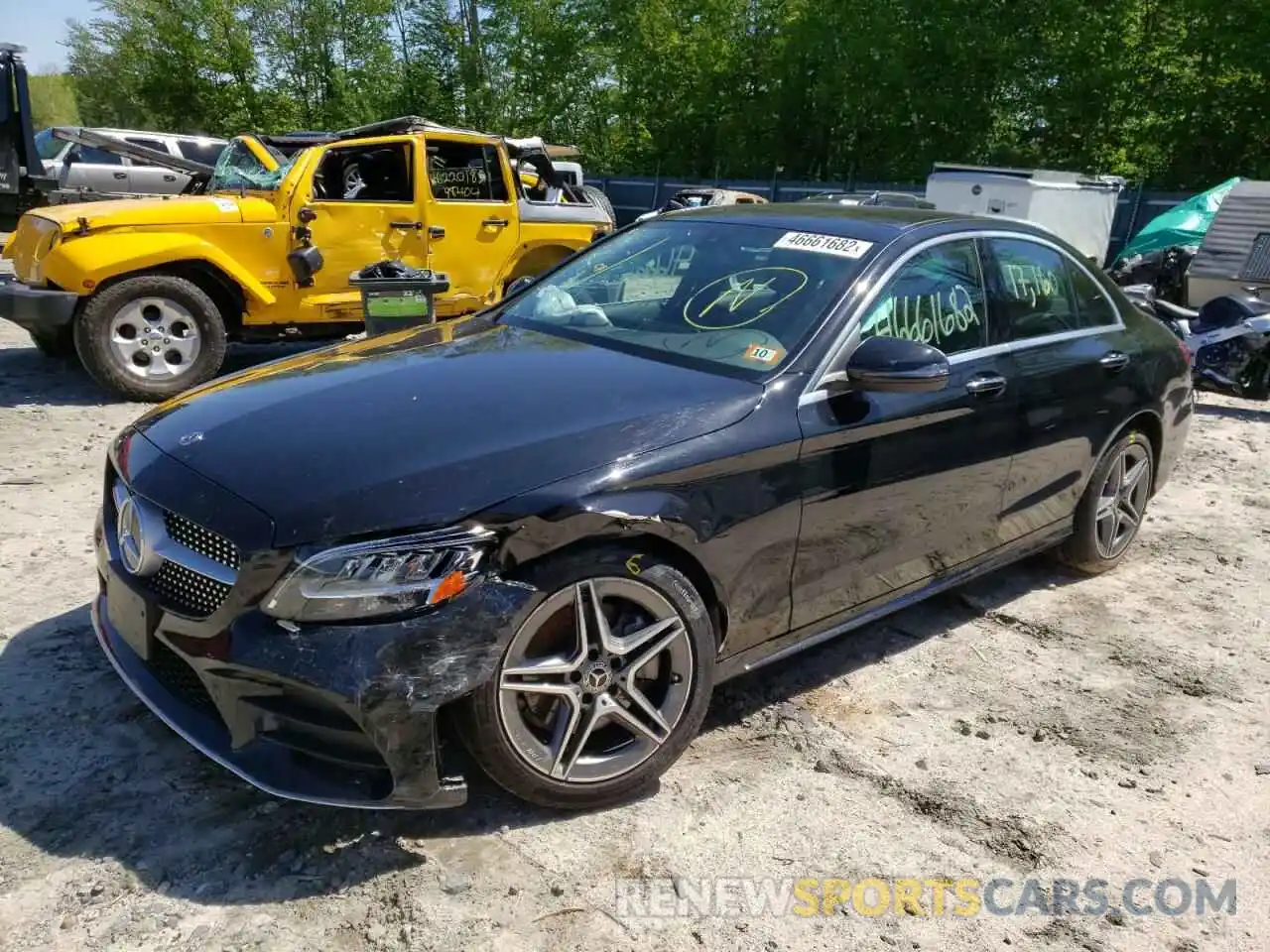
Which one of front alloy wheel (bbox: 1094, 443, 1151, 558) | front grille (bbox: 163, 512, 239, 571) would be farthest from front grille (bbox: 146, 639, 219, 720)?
front alloy wheel (bbox: 1094, 443, 1151, 558)

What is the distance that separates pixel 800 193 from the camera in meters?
20.7

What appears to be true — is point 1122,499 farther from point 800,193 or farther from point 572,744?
point 800,193

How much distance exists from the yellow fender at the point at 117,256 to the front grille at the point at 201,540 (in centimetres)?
499

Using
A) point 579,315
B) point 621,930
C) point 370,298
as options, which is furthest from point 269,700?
point 370,298

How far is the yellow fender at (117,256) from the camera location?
6.71m

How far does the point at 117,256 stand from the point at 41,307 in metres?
0.59

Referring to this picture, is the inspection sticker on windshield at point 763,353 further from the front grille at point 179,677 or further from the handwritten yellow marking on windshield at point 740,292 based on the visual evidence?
the front grille at point 179,677

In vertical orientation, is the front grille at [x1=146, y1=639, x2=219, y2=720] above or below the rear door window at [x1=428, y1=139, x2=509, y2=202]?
below

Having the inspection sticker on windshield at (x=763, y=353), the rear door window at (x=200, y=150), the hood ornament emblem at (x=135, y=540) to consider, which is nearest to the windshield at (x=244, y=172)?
the hood ornament emblem at (x=135, y=540)

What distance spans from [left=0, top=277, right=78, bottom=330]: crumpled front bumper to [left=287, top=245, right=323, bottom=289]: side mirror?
1467 mm

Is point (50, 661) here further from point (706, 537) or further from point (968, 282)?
point (968, 282)

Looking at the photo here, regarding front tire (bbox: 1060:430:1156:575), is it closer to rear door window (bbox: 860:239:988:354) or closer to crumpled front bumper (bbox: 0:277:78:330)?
rear door window (bbox: 860:239:988:354)

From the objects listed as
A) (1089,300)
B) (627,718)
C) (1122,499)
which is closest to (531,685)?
(627,718)

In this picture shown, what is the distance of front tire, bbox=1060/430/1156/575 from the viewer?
441cm
